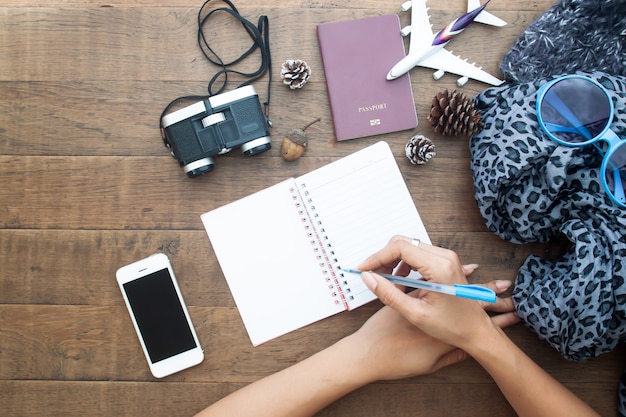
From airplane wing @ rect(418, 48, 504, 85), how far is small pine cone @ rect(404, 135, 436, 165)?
16 cm

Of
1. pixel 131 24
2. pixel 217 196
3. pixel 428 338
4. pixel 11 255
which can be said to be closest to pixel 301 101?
pixel 217 196

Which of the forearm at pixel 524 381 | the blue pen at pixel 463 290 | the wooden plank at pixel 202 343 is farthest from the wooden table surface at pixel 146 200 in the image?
the blue pen at pixel 463 290

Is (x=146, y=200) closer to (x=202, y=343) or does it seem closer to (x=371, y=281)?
(x=202, y=343)

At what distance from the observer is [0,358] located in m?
0.90

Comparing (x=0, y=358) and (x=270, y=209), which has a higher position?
(x=270, y=209)

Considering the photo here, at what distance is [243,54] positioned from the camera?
913 mm

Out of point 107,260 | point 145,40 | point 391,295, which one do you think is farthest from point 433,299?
point 145,40

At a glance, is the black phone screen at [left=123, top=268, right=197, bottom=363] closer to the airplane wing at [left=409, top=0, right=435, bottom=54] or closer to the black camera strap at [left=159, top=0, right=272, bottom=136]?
the black camera strap at [left=159, top=0, right=272, bottom=136]

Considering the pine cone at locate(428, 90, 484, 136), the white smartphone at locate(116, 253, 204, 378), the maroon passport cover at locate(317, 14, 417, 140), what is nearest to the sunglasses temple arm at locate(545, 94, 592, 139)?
the pine cone at locate(428, 90, 484, 136)

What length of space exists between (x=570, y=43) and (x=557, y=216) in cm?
35

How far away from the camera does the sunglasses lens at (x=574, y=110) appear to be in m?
0.79

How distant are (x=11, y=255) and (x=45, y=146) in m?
0.23

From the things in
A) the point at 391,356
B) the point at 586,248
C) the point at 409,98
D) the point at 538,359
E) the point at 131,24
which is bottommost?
the point at 538,359

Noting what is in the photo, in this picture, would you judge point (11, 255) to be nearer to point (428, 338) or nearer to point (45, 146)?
point (45, 146)
